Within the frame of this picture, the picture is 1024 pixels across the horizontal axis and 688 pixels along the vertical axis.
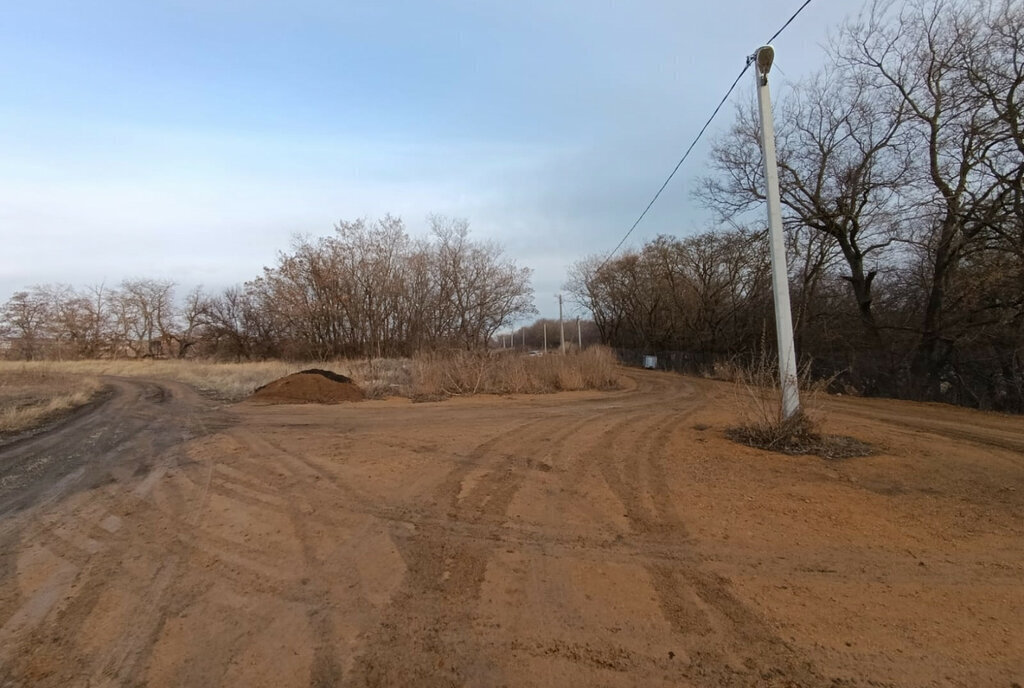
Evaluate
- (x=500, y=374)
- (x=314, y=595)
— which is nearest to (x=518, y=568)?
(x=314, y=595)

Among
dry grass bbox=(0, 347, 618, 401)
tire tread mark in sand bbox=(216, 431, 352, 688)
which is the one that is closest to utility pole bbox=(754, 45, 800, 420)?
tire tread mark in sand bbox=(216, 431, 352, 688)

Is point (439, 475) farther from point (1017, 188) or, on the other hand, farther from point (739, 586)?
point (1017, 188)

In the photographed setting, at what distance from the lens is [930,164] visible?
18.1m

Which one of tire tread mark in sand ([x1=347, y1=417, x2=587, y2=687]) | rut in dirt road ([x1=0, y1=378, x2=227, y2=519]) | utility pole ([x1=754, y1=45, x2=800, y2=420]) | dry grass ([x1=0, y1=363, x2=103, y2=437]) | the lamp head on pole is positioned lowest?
tire tread mark in sand ([x1=347, y1=417, x2=587, y2=687])

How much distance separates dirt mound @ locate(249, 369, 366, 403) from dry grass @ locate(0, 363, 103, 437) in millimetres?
5424

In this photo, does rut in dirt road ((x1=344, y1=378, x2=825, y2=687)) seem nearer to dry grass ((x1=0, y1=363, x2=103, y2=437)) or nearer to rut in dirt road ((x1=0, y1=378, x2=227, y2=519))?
rut in dirt road ((x1=0, y1=378, x2=227, y2=519))

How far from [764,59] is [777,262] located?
10.9ft

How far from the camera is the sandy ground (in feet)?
9.47

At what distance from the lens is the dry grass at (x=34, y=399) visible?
42.1 feet

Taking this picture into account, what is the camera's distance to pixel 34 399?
17688mm

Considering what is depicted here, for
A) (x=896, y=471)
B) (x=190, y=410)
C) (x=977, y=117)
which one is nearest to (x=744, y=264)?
(x=977, y=117)

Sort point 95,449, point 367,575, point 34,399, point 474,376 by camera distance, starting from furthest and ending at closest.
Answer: point 474,376 < point 34,399 < point 95,449 < point 367,575

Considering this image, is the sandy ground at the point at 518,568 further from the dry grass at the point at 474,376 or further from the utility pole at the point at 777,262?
the dry grass at the point at 474,376

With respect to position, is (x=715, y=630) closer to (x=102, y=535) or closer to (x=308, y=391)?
(x=102, y=535)
